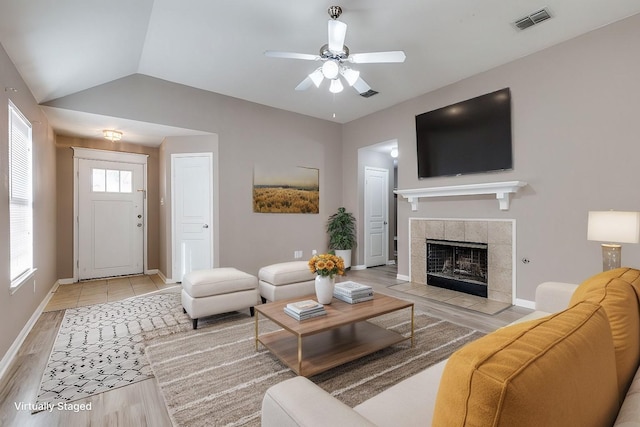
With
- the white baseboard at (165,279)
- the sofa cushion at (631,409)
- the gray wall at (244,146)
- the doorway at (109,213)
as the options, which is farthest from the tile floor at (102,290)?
the sofa cushion at (631,409)

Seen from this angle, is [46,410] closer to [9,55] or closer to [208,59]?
[9,55]

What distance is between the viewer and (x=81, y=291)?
4426mm

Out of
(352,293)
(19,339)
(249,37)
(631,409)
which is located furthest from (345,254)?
(631,409)

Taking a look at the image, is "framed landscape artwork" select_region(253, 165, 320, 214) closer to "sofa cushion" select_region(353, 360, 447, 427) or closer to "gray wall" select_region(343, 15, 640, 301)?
"gray wall" select_region(343, 15, 640, 301)

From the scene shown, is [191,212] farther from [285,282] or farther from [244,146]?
[285,282]

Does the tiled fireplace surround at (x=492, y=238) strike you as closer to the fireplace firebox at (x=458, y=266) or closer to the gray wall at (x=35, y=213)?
the fireplace firebox at (x=458, y=266)

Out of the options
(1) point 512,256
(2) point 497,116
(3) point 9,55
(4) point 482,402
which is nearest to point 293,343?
(4) point 482,402

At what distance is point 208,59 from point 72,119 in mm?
2151

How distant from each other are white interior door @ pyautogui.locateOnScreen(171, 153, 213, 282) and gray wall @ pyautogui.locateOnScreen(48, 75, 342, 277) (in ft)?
0.72

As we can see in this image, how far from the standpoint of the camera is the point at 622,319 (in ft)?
3.08

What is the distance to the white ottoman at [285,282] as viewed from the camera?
3439mm

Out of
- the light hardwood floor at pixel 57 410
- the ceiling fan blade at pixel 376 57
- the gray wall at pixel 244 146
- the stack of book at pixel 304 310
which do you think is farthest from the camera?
the gray wall at pixel 244 146

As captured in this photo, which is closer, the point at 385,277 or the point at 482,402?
the point at 482,402

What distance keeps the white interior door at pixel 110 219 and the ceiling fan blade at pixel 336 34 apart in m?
4.54
